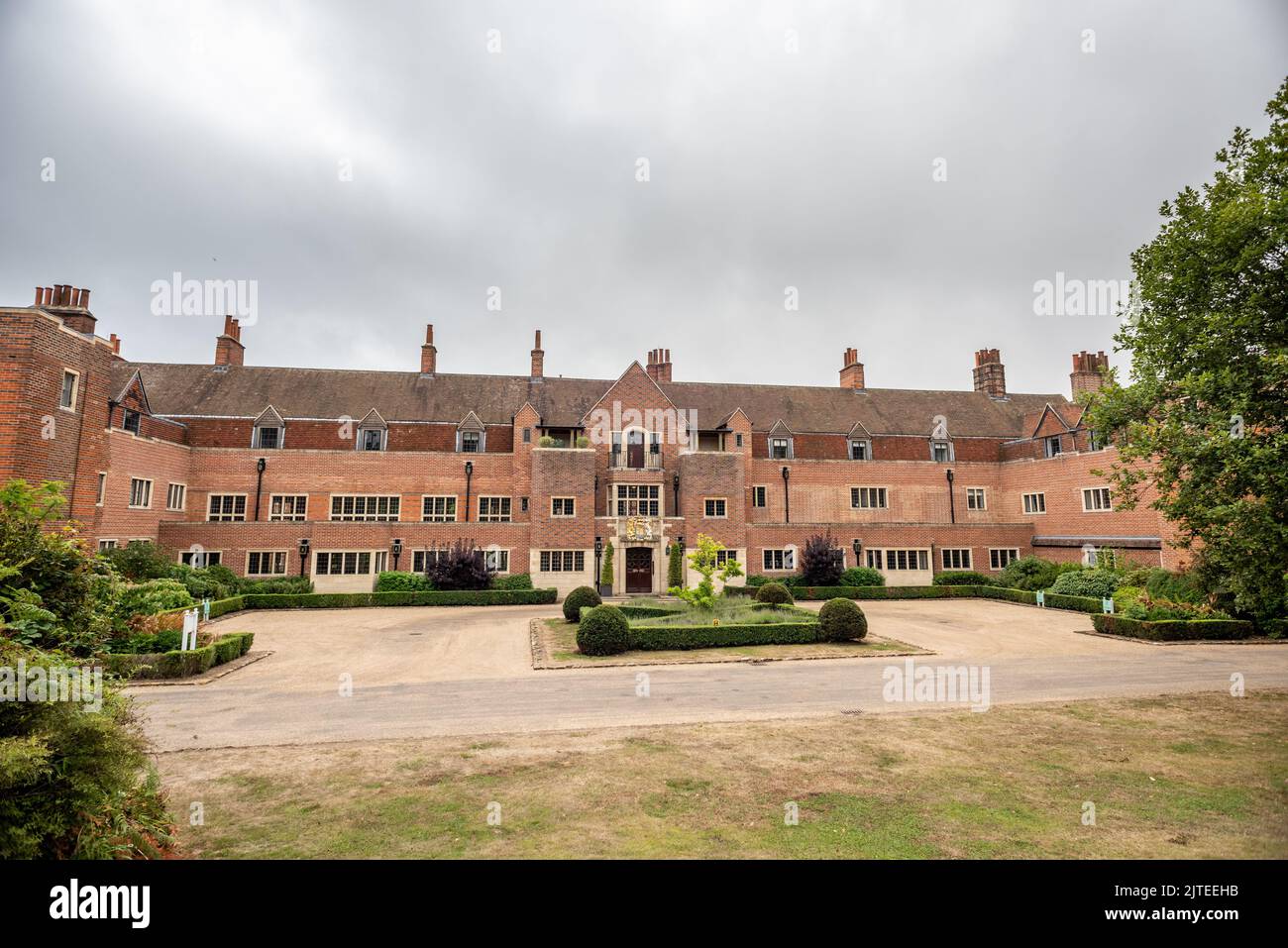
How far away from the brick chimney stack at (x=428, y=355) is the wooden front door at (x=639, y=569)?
1976 centimetres

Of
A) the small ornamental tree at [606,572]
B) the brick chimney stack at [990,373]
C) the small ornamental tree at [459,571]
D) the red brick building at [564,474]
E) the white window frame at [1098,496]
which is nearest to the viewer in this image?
the small ornamental tree at [459,571]

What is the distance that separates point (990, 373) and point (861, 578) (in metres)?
23.9

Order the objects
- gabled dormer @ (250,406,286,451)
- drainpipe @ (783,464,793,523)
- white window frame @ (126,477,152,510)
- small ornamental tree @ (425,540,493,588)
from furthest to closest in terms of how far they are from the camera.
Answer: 1. drainpipe @ (783,464,793,523)
2. gabled dormer @ (250,406,286,451)
3. small ornamental tree @ (425,540,493,588)
4. white window frame @ (126,477,152,510)

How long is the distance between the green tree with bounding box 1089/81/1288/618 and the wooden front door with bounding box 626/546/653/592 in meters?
23.6

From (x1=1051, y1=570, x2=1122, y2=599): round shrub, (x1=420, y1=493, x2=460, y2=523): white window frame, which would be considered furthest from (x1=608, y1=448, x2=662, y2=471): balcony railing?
(x1=1051, y1=570, x2=1122, y2=599): round shrub

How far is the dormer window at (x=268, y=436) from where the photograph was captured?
3647 cm

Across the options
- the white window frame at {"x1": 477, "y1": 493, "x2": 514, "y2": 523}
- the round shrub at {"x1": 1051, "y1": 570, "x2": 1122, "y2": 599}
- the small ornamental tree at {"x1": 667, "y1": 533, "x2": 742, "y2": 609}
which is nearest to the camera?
the small ornamental tree at {"x1": 667, "y1": 533, "x2": 742, "y2": 609}

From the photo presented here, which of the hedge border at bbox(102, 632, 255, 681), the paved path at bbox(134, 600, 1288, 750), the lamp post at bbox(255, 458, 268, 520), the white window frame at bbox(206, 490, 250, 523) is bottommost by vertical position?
the paved path at bbox(134, 600, 1288, 750)

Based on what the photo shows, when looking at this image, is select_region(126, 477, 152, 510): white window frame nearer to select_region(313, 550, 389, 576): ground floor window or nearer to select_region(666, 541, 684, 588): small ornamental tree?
select_region(313, 550, 389, 576): ground floor window

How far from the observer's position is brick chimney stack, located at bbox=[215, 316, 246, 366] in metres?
40.3

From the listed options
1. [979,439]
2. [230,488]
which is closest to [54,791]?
[230,488]

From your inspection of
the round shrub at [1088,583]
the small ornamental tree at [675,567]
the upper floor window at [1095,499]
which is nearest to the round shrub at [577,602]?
the small ornamental tree at [675,567]

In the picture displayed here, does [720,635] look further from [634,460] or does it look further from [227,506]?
[227,506]

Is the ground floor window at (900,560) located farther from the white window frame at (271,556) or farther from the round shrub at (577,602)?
the white window frame at (271,556)
